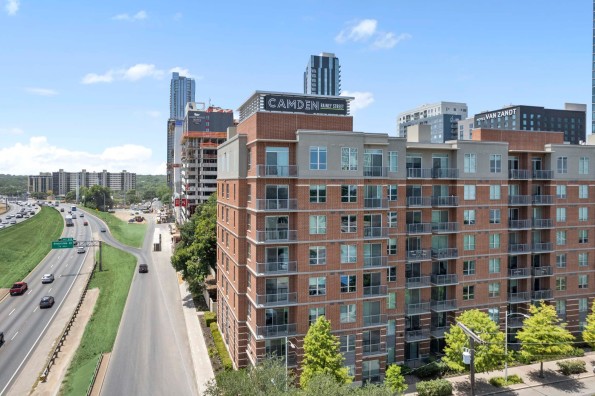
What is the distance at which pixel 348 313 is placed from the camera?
37.1m

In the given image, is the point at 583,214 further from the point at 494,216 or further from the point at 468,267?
the point at 468,267

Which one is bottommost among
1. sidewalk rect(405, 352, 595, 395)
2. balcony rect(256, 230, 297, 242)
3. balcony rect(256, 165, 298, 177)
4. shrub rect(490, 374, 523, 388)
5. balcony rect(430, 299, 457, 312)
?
sidewalk rect(405, 352, 595, 395)

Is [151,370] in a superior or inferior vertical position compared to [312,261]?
inferior

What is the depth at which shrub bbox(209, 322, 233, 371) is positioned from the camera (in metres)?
41.0

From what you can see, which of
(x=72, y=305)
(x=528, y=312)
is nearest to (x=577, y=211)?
(x=528, y=312)

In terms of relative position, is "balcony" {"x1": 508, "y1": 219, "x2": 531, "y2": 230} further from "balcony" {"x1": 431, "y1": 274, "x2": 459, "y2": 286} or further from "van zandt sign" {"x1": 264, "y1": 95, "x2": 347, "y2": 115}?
"van zandt sign" {"x1": 264, "y1": 95, "x2": 347, "y2": 115}

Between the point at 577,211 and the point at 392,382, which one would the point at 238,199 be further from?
the point at 577,211

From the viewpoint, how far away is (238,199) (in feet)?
127

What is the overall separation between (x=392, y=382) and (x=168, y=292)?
44239 millimetres

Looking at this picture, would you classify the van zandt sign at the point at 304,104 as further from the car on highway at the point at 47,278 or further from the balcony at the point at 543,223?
the car on highway at the point at 47,278

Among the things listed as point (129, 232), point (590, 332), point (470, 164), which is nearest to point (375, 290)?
point (470, 164)

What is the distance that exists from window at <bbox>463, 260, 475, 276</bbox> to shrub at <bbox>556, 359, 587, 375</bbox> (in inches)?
480

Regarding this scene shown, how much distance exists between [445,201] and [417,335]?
14505 mm

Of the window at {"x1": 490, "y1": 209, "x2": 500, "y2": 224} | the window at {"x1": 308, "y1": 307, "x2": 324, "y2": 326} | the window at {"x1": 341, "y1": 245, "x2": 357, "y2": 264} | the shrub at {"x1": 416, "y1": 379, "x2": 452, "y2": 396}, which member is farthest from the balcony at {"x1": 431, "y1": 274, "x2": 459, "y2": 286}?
the window at {"x1": 308, "y1": 307, "x2": 324, "y2": 326}
